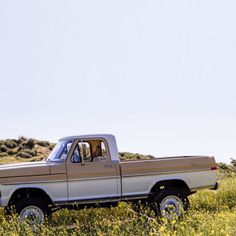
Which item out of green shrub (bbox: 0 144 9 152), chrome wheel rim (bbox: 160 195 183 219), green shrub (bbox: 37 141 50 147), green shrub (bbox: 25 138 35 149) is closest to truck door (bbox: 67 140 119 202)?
chrome wheel rim (bbox: 160 195 183 219)

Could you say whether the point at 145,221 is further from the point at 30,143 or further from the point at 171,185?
the point at 30,143

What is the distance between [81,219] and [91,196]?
862 mm

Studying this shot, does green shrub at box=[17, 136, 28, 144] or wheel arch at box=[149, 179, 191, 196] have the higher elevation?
green shrub at box=[17, 136, 28, 144]

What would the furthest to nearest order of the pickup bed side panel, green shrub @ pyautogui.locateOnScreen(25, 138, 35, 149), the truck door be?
green shrub @ pyautogui.locateOnScreen(25, 138, 35, 149) < the pickup bed side panel < the truck door

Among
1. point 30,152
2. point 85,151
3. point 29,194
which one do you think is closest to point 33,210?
point 29,194

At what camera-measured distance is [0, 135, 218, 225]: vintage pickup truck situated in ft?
37.6

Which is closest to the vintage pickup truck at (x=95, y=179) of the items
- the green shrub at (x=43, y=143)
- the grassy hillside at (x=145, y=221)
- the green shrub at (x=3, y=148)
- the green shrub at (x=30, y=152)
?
the grassy hillside at (x=145, y=221)

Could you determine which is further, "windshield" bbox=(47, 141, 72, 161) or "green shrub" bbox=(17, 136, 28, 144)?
"green shrub" bbox=(17, 136, 28, 144)

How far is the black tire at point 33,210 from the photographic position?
1130cm

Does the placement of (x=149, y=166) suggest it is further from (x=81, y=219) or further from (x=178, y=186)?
(x=81, y=219)

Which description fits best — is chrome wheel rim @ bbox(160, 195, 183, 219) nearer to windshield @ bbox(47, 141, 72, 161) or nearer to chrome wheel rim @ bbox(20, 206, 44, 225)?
windshield @ bbox(47, 141, 72, 161)

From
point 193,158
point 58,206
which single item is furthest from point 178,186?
point 58,206

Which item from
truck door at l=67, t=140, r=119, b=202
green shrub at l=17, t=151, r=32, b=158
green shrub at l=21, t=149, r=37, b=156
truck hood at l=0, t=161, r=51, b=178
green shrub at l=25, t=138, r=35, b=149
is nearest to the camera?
truck hood at l=0, t=161, r=51, b=178

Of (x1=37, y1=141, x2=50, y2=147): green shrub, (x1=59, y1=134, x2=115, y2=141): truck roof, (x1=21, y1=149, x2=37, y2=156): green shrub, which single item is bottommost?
(x1=21, y1=149, x2=37, y2=156): green shrub
